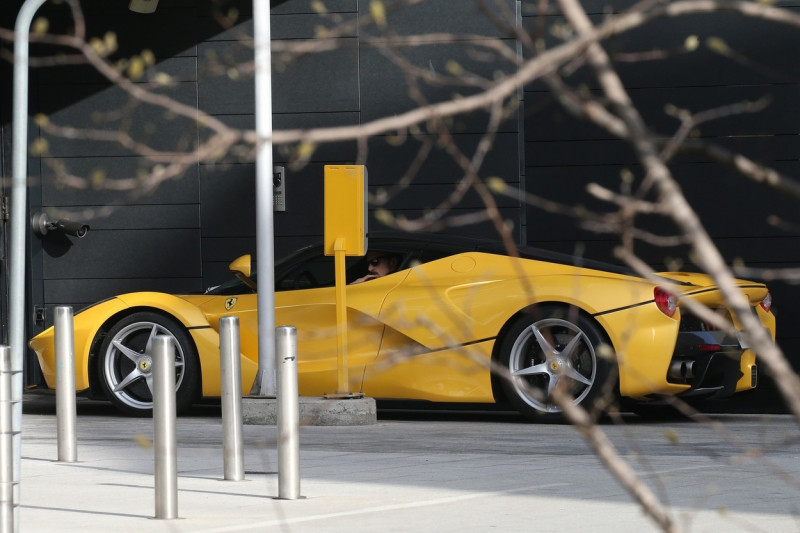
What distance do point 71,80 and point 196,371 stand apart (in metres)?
5.54

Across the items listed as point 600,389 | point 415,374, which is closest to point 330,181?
point 415,374

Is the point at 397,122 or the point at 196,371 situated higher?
the point at 397,122

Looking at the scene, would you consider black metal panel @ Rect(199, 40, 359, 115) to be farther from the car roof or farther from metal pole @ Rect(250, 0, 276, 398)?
the car roof

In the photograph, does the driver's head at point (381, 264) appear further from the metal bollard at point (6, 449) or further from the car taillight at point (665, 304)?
the metal bollard at point (6, 449)

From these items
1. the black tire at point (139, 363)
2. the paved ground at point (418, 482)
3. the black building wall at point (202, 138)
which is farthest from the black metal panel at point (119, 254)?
the paved ground at point (418, 482)

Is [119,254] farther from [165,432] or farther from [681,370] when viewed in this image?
[165,432]

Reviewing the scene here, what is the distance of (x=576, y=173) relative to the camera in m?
14.0

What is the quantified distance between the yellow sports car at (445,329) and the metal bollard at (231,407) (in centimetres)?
168

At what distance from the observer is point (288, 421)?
5.75m

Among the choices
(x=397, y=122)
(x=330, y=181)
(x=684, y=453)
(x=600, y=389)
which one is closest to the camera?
(x=397, y=122)

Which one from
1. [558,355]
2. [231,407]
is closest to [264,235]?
[558,355]

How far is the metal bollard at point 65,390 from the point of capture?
7.57 metres

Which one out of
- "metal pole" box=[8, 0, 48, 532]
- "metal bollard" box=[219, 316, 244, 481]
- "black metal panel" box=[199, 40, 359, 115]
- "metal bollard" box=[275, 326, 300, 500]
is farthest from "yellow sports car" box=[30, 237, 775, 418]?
"black metal panel" box=[199, 40, 359, 115]

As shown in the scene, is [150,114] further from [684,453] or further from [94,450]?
[684,453]
